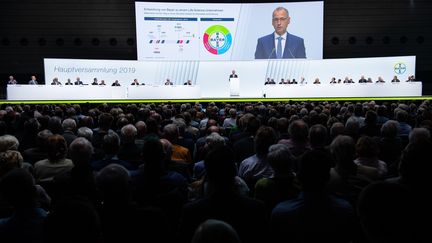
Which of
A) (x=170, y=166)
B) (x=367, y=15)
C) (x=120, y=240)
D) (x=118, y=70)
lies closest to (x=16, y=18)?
(x=118, y=70)

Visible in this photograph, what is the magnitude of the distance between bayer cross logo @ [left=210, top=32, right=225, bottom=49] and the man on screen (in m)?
2.09

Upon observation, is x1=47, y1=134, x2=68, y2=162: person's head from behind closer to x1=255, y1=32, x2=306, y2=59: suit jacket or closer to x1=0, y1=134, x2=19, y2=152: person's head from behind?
x1=0, y1=134, x2=19, y2=152: person's head from behind

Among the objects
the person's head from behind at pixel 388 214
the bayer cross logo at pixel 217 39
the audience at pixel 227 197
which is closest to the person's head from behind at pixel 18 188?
the audience at pixel 227 197

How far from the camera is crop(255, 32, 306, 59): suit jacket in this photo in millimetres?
19688

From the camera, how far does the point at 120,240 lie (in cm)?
207

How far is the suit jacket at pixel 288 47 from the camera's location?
19.7 metres

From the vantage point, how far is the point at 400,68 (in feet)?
61.4

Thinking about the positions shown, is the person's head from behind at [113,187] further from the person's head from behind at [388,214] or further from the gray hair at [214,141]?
the gray hair at [214,141]

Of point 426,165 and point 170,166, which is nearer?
point 426,165

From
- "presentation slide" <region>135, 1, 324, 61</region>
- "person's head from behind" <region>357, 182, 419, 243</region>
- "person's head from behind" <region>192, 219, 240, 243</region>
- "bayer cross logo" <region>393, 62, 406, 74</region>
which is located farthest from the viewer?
"presentation slide" <region>135, 1, 324, 61</region>

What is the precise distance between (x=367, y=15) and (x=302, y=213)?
20.9 metres

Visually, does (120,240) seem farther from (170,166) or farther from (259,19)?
(259,19)

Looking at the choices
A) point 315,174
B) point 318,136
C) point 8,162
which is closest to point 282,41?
point 318,136

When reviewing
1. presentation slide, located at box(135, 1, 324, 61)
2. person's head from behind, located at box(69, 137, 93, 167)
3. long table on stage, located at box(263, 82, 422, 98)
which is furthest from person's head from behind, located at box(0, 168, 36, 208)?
presentation slide, located at box(135, 1, 324, 61)
